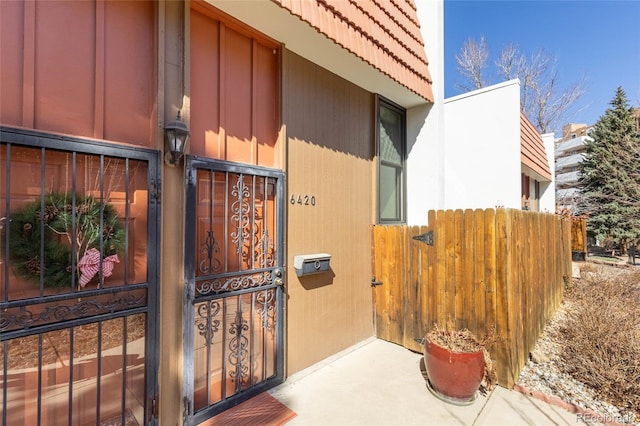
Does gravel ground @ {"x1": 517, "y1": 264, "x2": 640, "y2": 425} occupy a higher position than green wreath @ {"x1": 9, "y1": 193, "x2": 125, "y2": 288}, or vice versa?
green wreath @ {"x1": 9, "y1": 193, "x2": 125, "y2": 288}

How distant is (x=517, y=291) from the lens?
→ 10.0 ft

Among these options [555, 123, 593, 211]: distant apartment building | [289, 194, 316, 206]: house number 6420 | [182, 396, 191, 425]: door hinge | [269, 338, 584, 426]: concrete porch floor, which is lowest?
[269, 338, 584, 426]: concrete porch floor

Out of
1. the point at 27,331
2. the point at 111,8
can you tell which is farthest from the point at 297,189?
the point at 27,331

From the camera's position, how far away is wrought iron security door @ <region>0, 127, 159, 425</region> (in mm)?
1645

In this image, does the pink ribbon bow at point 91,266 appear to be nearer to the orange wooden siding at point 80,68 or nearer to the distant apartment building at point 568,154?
the orange wooden siding at point 80,68

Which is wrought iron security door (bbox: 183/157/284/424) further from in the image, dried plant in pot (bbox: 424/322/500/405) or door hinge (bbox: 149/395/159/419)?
dried plant in pot (bbox: 424/322/500/405)

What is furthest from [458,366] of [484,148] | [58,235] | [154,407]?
[484,148]

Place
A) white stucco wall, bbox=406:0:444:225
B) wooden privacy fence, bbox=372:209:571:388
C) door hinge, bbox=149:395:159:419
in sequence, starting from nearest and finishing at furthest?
door hinge, bbox=149:395:159:419
wooden privacy fence, bbox=372:209:571:388
white stucco wall, bbox=406:0:444:225

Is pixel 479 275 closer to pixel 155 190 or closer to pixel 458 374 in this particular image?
pixel 458 374

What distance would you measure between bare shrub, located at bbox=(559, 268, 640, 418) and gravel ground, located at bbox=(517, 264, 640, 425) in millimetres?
81

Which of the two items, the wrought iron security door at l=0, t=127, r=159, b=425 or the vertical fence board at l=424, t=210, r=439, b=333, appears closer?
the wrought iron security door at l=0, t=127, r=159, b=425

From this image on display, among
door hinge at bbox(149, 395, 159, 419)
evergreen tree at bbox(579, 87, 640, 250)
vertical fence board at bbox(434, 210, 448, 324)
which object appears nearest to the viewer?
door hinge at bbox(149, 395, 159, 419)

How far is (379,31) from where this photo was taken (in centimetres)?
343

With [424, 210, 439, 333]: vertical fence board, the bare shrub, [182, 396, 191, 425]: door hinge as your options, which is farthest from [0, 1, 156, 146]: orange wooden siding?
the bare shrub
